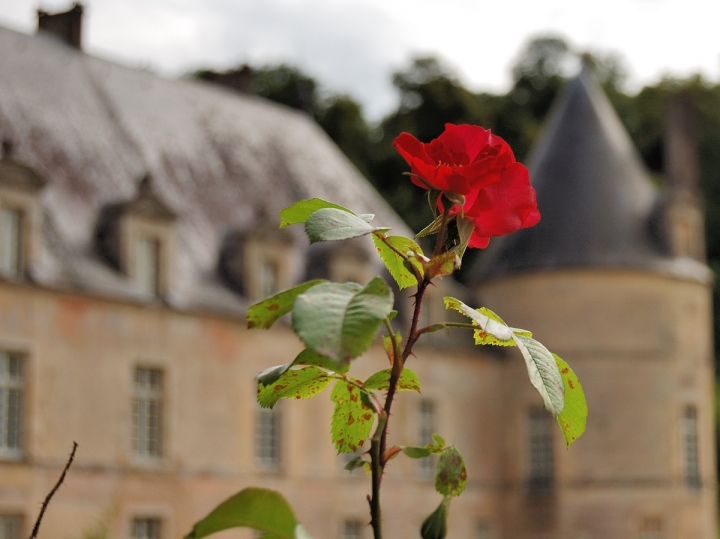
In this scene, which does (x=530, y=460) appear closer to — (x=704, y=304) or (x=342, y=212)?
(x=704, y=304)

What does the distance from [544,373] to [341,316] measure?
26 cm

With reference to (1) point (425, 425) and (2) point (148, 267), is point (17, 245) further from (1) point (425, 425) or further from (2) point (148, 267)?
(1) point (425, 425)

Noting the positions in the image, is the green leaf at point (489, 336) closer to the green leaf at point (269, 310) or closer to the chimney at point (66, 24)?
the green leaf at point (269, 310)

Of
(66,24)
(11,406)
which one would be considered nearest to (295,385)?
(11,406)

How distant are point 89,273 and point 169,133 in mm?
4827

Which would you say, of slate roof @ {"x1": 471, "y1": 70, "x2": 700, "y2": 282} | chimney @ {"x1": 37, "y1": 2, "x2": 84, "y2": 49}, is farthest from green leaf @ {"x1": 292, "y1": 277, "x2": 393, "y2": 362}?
slate roof @ {"x1": 471, "y1": 70, "x2": 700, "y2": 282}

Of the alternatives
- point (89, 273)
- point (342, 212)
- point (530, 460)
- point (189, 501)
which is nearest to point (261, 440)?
point (189, 501)

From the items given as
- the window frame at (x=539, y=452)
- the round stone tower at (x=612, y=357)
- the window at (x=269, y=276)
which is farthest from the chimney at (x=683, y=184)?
the window at (x=269, y=276)

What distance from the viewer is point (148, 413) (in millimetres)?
19438

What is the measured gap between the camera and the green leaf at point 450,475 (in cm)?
129

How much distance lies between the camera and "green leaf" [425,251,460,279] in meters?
1.30

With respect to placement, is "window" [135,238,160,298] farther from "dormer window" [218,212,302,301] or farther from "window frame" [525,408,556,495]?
"window frame" [525,408,556,495]

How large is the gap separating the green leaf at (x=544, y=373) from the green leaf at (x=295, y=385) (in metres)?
0.24

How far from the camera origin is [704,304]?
26.2 meters
